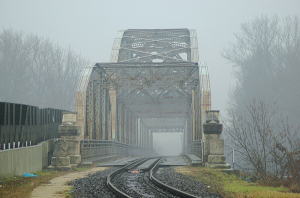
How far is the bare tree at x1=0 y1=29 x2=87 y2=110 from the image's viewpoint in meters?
46.3

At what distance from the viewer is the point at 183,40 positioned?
3947 centimetres

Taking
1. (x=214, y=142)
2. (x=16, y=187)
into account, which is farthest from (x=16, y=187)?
(x=214, y=142)

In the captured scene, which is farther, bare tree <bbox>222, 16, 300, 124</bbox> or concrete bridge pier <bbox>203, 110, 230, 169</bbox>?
bare tree <bbox>222, 16, 300, 124</bbox>

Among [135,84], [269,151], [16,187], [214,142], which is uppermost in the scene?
[135,84]

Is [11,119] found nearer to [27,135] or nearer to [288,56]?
[27,135]

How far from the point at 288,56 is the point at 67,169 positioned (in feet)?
104

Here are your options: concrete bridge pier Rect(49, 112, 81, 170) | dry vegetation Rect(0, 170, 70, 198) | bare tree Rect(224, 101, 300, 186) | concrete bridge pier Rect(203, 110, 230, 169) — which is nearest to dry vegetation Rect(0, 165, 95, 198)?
dry vegetation Rect(0, 170, 70, 198)

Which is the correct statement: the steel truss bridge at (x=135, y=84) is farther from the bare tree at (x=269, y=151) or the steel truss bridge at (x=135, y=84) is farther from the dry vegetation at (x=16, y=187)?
the dry vegetation at (x=16, y=187)

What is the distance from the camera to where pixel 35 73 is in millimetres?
Answer: 50812

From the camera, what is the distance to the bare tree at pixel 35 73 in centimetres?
4628

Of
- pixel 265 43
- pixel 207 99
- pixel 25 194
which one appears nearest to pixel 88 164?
pixel 207 99

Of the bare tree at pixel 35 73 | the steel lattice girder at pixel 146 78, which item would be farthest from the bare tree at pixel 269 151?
the bare tree at pixel 35 73

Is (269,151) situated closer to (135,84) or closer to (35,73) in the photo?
(135,84)

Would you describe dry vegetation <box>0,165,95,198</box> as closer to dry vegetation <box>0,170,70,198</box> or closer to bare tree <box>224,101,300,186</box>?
dry vegetation <box>0,170,70,198</box>
